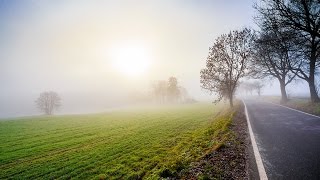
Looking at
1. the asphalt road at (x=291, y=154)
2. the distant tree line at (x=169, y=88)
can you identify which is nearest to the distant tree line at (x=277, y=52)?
the asphalt road at (x=291, y=154)

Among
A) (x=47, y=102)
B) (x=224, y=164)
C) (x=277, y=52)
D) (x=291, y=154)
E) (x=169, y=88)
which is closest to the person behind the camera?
(x=224, y=164)

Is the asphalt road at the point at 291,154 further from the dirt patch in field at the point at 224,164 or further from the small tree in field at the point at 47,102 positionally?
the small tree in field at the point at 47,102

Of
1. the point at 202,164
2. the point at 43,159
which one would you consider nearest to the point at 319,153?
the point at 202,164

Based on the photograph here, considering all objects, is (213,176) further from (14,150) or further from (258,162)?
(14,150)

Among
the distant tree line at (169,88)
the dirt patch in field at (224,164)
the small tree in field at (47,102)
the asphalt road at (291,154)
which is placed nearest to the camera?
the asphalt road at (291,154)

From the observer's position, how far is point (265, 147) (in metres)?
9.23

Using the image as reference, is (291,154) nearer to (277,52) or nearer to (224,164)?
(224,164)

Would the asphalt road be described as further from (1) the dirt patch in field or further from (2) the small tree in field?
(2) the small tree in field

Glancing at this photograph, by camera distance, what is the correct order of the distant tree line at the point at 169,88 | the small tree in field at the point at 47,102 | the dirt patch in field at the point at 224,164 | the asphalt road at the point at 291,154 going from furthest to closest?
the distant tree line at the point at 169,88 < the small tree in field at the point at 47,102 < the dirt patch in field at the point at 224,164 < the asphalt road at the point at 291,154

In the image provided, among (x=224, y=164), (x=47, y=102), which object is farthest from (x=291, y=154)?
(x=47, y=102)

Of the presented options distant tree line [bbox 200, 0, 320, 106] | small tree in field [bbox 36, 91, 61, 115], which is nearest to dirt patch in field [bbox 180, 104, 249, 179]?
distant tree line [bbox 200, 0, 320, 106]

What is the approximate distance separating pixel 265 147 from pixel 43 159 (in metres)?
13.2

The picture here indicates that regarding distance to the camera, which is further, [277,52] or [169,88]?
[169,88]

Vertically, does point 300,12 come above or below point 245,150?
above
